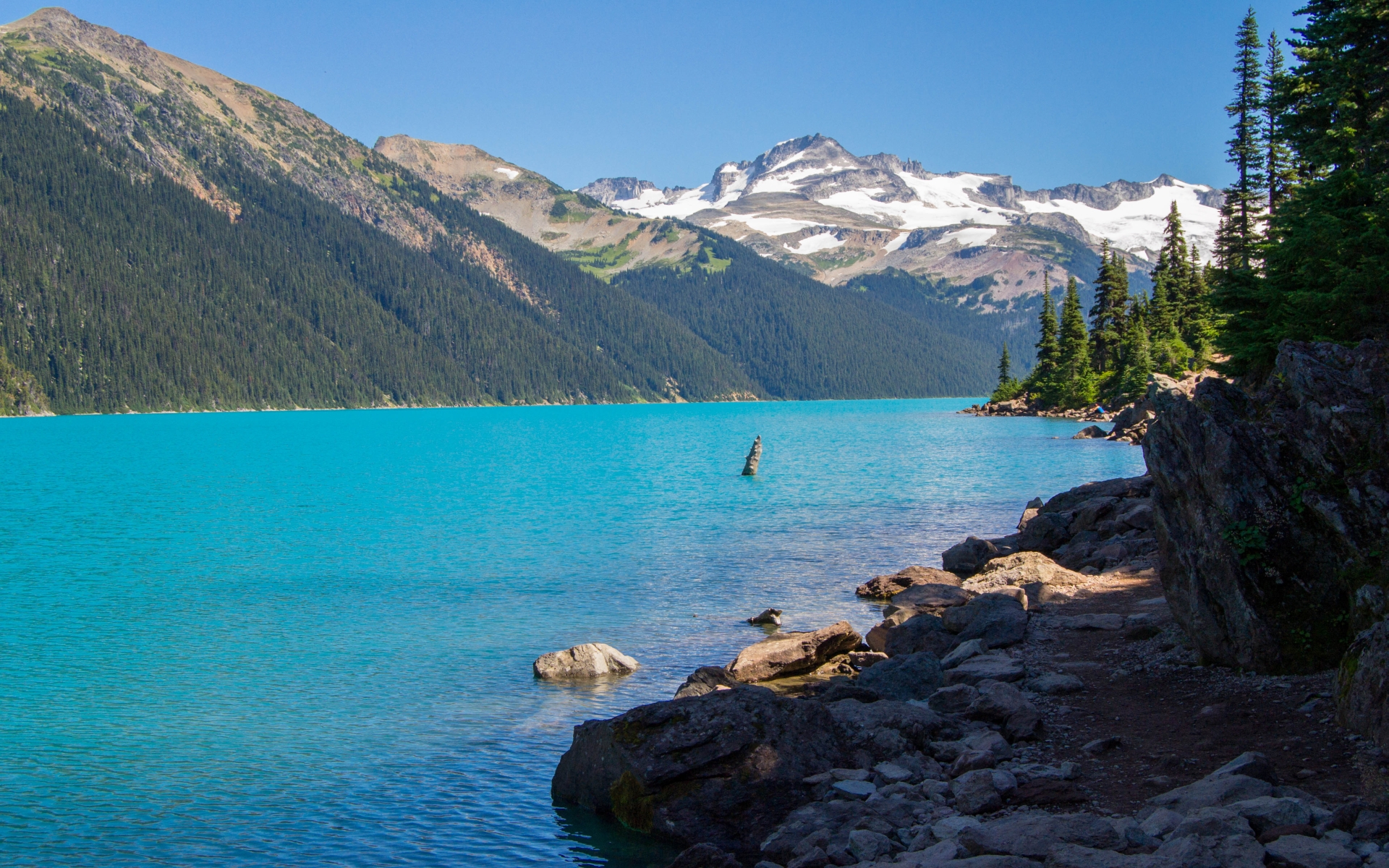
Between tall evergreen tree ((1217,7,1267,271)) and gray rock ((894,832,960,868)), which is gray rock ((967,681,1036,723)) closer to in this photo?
gray rock ((894,832,960,868))

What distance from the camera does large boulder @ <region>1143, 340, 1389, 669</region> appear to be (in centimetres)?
1592

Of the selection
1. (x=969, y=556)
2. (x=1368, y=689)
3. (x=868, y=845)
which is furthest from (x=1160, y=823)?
(x=969, y=556)

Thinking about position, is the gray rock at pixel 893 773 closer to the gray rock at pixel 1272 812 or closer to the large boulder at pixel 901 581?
the gray rock at pixel 1272 812

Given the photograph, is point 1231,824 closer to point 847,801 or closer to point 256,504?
point 847,801

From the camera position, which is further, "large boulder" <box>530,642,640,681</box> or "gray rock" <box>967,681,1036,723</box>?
"large boulder" <box>530,642,640,681</box>

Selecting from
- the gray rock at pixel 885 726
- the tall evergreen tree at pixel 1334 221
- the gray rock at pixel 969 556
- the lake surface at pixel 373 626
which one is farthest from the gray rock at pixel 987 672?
the tall evergreen tree at pixel 1334 221

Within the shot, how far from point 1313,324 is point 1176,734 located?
57.0 feet

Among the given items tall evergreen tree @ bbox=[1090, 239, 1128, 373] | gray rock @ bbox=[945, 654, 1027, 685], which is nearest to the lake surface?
gray rock @ bbox=[945, 654, 1027, 685]

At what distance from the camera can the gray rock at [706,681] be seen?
66.5 feet

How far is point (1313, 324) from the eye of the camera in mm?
27734


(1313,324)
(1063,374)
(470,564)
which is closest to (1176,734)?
(1313,324)

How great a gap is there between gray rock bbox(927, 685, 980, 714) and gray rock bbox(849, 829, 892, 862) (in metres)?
5.23

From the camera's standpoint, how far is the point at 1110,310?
136m

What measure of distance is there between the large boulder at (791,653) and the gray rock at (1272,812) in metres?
12.0
